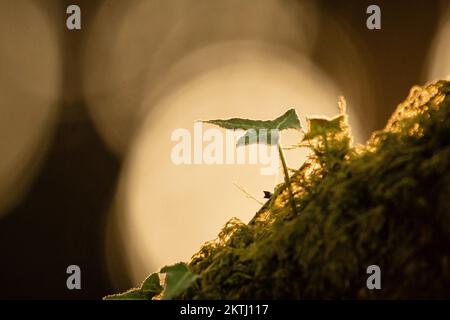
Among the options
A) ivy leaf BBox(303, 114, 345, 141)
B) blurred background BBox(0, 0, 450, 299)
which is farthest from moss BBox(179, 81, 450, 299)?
blurred background BBox(0, 0, 450, 299)

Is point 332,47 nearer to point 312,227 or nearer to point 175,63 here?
point 175,63

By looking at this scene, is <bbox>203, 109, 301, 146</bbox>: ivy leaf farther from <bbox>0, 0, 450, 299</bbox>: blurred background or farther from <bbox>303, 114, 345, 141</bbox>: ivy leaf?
<bbox>0, 0, 450, 299</bbox>: blurred background

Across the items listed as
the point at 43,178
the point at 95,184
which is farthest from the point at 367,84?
the point at 43,178

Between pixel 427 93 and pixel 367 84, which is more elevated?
pixel 367 84

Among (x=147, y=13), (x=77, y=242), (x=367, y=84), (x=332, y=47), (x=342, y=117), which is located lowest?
(x=77, y=242)

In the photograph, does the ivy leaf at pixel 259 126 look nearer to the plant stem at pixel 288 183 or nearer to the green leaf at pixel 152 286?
the plant stem at pixel 288 183

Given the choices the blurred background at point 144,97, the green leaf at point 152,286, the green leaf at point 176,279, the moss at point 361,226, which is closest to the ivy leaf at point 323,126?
the moss at point 361,226
